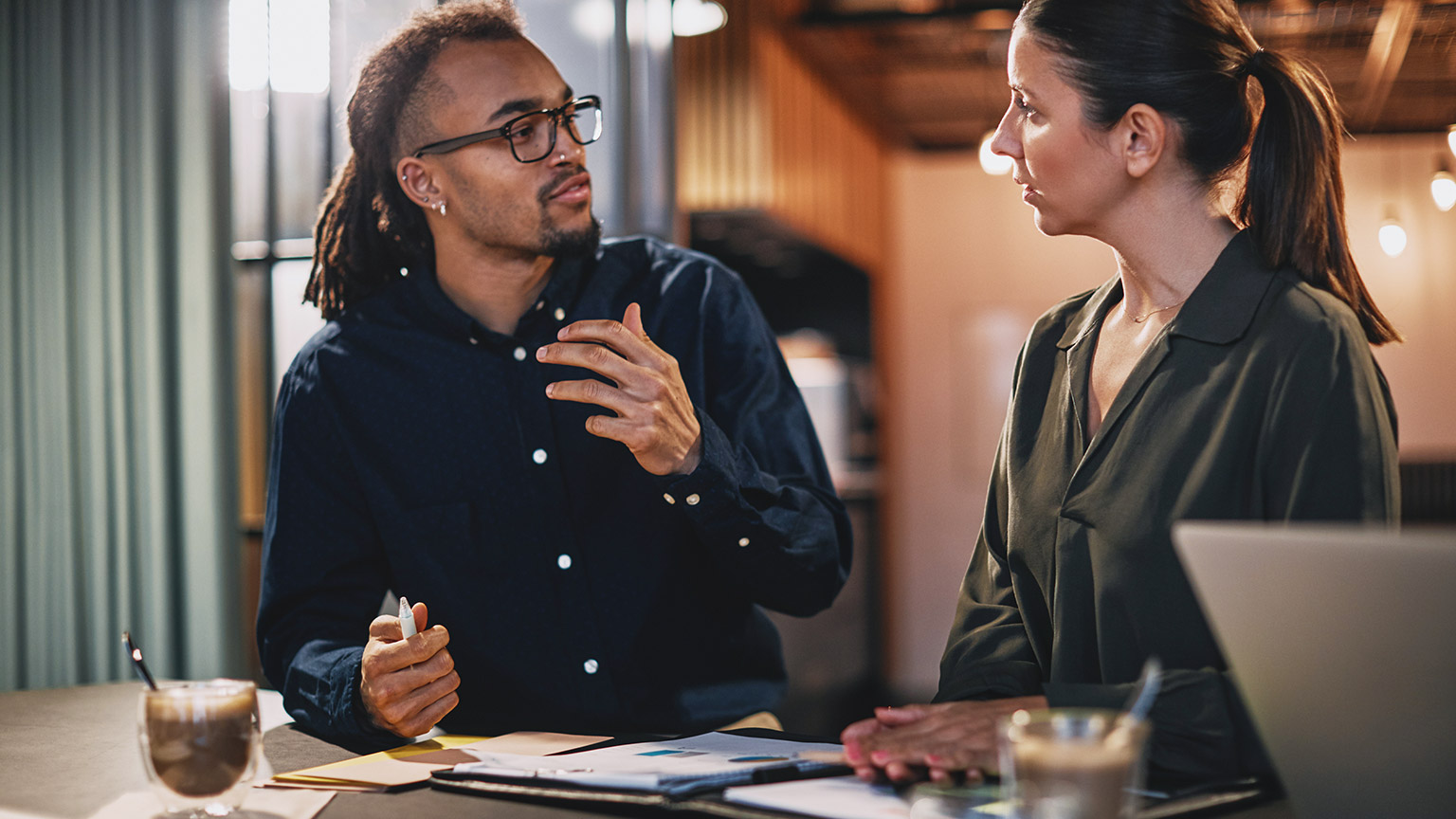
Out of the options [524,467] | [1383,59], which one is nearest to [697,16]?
[524,467]

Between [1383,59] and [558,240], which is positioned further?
[1383,59]

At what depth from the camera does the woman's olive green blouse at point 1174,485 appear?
3.48ft

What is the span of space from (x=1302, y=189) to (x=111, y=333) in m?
2.66

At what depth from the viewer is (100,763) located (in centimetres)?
122

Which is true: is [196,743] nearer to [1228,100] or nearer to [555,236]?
[555,236]

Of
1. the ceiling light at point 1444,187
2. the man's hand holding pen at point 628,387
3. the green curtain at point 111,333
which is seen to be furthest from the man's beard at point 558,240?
the ceiling light at point 1444,187

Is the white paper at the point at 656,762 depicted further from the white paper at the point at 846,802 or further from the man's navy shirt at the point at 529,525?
the man's navy shirt at the point at 529,525

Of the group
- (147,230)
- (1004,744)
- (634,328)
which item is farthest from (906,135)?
(1004,744)

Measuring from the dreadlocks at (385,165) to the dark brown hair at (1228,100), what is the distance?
38.8 inches

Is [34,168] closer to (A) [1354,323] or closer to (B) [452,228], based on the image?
(B) [452,228]

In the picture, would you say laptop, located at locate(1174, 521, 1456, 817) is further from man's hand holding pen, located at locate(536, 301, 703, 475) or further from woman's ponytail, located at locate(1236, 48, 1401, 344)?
man's hand holding pen, located at locate(536, 301, 703, 475)

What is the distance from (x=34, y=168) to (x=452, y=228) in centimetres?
159

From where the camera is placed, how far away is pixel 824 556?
164 centimetres

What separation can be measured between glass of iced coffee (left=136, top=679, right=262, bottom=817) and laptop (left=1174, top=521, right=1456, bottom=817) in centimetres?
74
